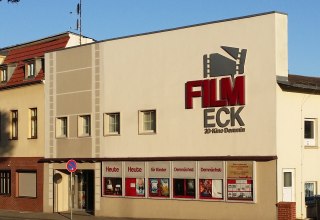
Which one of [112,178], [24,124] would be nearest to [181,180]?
[112,178]

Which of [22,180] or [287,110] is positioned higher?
[287,110]

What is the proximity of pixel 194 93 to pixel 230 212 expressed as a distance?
16.5 feet

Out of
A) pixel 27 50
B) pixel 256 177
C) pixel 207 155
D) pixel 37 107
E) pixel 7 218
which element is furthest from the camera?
pixel 27 50

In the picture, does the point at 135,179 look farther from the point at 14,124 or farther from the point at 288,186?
the point at 14,124

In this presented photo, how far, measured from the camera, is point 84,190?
32.3 m

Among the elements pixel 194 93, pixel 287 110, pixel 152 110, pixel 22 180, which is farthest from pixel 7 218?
pixel 287 110

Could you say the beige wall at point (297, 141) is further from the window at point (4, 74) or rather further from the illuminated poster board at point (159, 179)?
the window at point (4, 74)

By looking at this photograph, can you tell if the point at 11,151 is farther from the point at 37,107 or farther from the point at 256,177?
the point at 256,177

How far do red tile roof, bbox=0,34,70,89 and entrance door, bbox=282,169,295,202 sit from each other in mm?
14808

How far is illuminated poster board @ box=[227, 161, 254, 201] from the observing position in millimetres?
24500

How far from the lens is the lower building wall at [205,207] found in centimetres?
2391

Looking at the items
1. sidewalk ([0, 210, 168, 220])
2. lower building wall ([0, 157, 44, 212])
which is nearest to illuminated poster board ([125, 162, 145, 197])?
sidewalk ([0, 210, 168, 220])

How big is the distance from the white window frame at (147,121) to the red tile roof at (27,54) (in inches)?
296

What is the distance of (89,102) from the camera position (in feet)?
101
